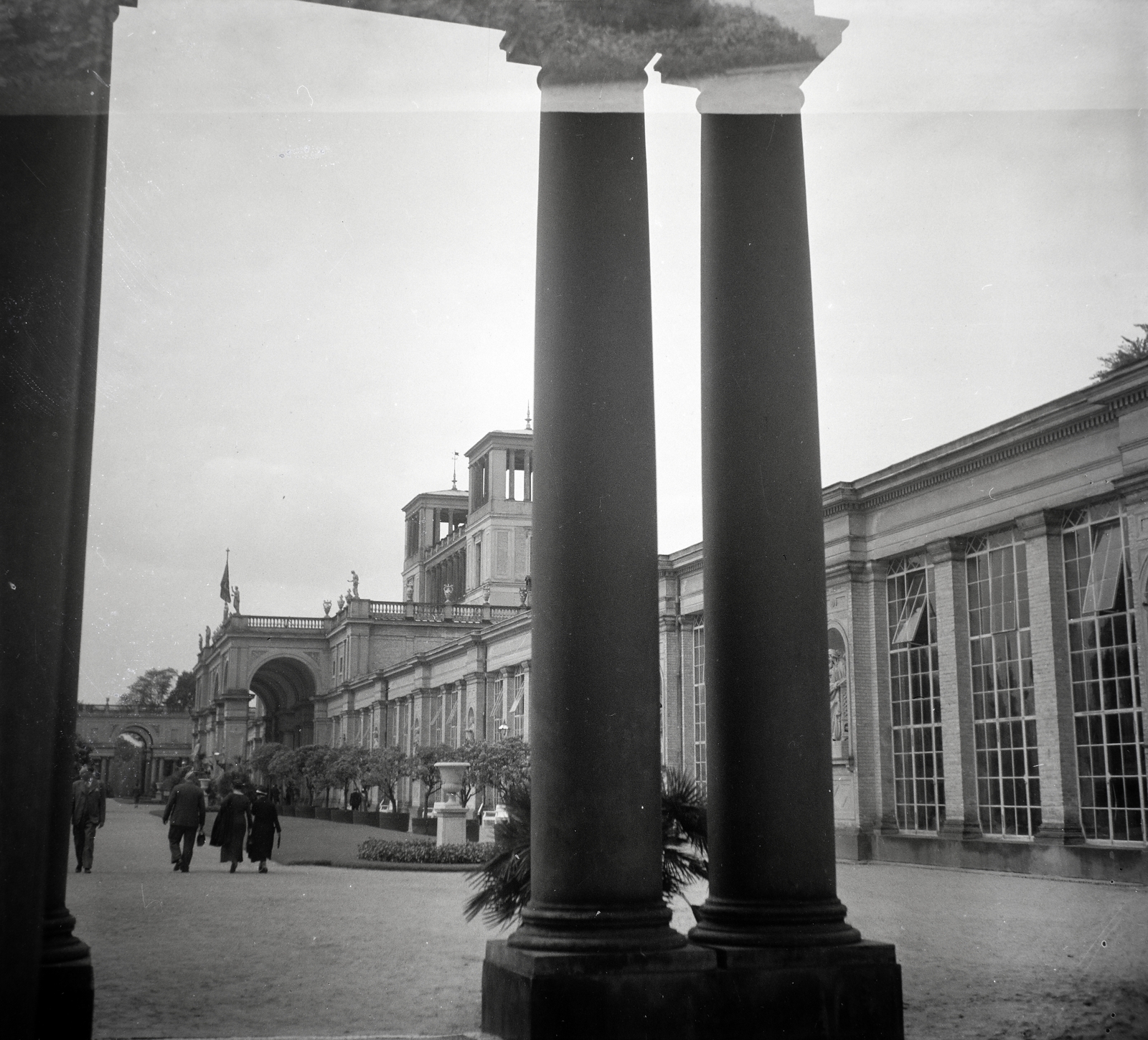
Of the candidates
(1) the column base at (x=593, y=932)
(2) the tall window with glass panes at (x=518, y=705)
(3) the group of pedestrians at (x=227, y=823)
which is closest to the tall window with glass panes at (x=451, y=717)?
(2) the tall window with glass panes at (x=518, y=705)

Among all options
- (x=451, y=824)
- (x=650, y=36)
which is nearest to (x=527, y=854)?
(x=650, y=36)

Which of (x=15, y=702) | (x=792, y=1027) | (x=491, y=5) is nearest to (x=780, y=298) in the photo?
(x=491, y=5)

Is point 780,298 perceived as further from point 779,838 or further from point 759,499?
point 779,838

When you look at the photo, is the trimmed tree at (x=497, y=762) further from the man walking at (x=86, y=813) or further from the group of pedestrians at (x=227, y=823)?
the man walking at (x=86, y=813)

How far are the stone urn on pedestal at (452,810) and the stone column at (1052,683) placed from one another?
1287cm

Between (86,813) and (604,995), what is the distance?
1623cm

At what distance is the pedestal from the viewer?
3094 centimetres

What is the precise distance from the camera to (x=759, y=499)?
7836 millimetres

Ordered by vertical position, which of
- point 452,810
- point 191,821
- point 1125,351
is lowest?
point 452,810

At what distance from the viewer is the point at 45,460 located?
637 centimetres

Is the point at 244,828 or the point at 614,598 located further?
the point at 244,828

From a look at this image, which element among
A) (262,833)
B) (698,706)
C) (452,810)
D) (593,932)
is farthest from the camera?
(698,706)

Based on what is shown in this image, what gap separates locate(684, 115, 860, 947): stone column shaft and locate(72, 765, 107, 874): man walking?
15.8m

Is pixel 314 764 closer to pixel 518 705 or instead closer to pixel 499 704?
pixel 499 704
